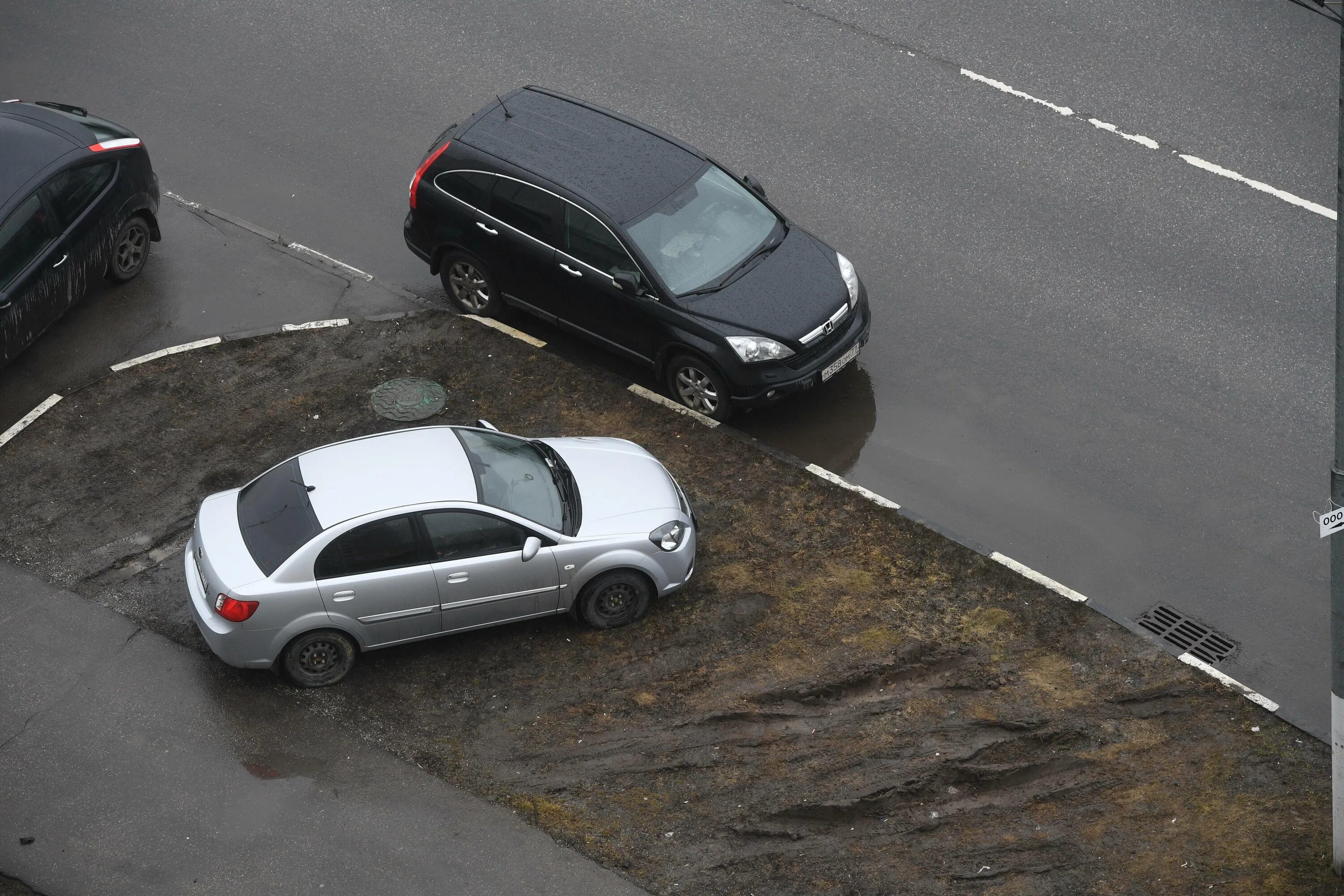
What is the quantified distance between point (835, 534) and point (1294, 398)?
438 cm

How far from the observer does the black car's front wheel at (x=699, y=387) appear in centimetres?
1227

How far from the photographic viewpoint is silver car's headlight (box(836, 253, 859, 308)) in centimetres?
1252

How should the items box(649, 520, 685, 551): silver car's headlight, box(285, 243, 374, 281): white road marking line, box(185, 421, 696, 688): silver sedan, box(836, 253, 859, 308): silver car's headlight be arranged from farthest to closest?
box(285, 243, 374, 281): white road marking line → box(836, 253, 859, 308): silver car's headlight → box(649, 520, 685, 551): silver car's headlight → box(185, 421, 696, 688): silver sedan

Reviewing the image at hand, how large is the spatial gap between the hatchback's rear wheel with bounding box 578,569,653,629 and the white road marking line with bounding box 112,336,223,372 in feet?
16.9

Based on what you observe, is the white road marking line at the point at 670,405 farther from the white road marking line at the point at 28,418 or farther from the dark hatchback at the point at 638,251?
the white road marking line at the point at 28,418

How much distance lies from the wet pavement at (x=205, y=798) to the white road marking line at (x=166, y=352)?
10.6 ft

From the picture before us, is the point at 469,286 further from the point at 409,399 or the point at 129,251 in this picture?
the point at 129,251

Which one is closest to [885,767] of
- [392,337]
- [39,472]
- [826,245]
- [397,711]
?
[397,711]

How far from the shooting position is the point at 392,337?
532 inches

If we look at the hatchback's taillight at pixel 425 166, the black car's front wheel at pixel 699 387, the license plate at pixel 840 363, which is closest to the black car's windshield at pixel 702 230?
the black car's front wheel at pixel 699 387

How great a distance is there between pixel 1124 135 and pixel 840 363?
5.12 metres

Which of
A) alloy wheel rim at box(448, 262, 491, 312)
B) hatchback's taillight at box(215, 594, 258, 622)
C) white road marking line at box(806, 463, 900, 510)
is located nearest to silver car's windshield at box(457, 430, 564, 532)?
hatchback's taillight at box(215, 594, 258, 622)

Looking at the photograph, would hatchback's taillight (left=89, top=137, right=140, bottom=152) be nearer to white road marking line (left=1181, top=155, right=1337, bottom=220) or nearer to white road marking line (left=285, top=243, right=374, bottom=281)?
white road marking line (left=285, top=243, right=374, bottom=281)

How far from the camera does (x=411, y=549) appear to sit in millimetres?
9953
